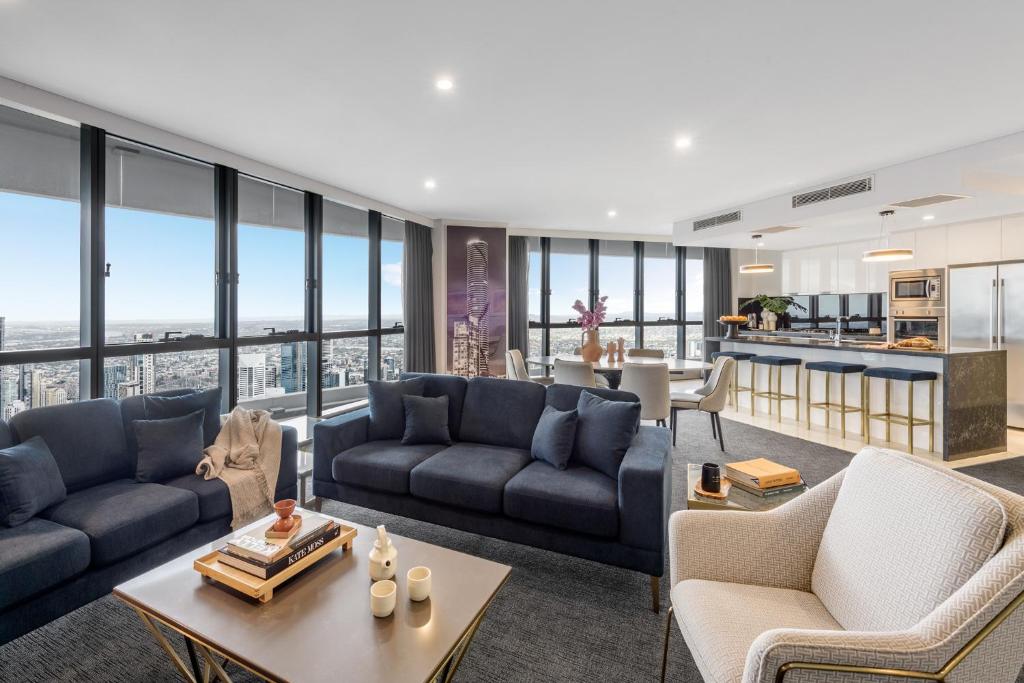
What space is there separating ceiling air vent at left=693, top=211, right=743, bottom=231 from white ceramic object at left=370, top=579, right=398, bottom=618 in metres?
5.86

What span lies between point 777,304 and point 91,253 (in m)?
8.28

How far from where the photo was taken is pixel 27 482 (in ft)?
6.93

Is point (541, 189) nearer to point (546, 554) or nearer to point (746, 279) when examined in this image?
point (546, 554)

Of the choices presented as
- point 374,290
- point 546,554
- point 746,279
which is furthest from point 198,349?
point 746,279

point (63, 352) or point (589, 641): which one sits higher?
point (63, 352)

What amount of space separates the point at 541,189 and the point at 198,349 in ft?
11.7

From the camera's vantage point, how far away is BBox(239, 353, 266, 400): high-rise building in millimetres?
4281

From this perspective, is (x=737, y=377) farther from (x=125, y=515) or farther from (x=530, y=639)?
(x=125, y=515)

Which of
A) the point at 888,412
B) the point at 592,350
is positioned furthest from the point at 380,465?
the point at 888,412

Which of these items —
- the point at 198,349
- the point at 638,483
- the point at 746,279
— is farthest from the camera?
the point at 746,279

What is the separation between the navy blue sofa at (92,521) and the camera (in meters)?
1.86

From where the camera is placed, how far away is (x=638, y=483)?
2254mm

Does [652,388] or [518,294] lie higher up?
[518,294]

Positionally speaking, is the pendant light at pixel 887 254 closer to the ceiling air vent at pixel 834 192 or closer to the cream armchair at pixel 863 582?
the ceiling air vent at pixel 834 192
